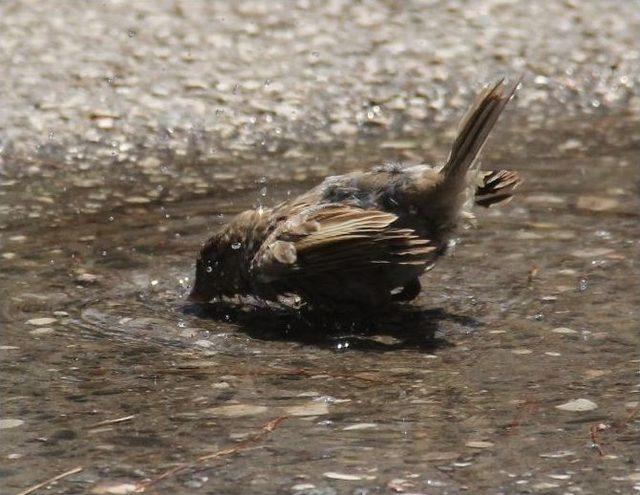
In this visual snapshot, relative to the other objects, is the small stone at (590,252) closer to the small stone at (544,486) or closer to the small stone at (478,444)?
the small stone at (478,444)

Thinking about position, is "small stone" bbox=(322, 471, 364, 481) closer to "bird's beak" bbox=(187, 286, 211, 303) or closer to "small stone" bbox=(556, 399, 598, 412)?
"small stone" bbox=(556, 399, 598, 412)

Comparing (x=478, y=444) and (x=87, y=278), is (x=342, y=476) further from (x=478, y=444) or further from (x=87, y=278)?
(x=87, y=278)

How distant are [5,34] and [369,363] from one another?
589cm

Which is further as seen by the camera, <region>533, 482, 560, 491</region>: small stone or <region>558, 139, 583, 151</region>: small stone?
<region>558, 139, 583, 151</region>: small stone

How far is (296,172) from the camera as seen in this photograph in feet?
27.8

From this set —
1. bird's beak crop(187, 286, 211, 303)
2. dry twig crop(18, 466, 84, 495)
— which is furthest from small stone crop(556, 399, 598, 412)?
bird's beak crop(187, 286, 211, 303)

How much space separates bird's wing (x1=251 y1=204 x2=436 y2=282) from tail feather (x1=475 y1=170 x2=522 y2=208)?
45 cm

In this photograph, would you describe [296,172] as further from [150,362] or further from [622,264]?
[150,362]

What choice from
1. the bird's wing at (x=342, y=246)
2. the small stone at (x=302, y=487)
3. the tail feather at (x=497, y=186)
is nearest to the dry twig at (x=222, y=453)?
the small stone at (x=302, y=487)

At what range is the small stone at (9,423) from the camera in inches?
184

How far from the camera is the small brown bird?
571 cm

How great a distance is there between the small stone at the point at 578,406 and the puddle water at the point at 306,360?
0.07 ft

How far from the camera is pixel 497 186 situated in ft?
20.2

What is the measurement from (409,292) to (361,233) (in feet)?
1.57
